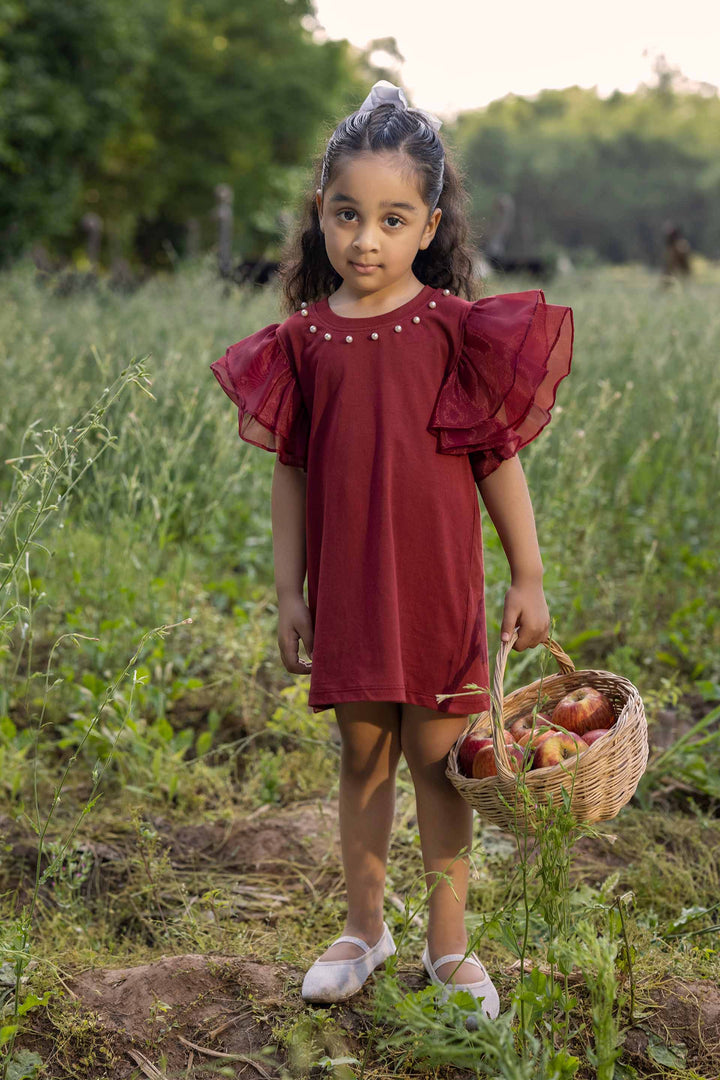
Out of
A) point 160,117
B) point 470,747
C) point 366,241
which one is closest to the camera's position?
point 366,241

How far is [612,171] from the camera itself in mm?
75688

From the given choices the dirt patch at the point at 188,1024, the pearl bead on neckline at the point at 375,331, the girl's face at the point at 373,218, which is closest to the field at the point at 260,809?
the dirt patch at the point at 188,1024

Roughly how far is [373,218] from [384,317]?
0.59ft

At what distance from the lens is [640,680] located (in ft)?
11.0

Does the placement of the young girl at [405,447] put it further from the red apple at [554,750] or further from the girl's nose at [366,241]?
the red apple at [554,750]

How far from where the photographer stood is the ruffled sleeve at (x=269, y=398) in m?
1.99

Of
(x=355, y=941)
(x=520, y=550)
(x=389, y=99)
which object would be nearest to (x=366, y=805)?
(x=355, y=941)

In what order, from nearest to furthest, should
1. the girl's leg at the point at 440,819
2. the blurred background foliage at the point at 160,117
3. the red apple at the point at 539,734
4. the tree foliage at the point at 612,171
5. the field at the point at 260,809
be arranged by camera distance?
1. the field at the point at 260,809
2. the red apple at the point at 539,734
3. the girl's leg at the point at 440,819
4. the blurred background foliage at the point at 160,117
5. the tree foliage at the point at 612,171

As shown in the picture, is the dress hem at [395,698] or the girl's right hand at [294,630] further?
the girl's right hand at [294,630]

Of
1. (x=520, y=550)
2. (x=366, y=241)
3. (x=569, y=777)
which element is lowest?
(x=569, y=777)

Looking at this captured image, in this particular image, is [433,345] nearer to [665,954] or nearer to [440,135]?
[440,135]

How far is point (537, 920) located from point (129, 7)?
2116 cm

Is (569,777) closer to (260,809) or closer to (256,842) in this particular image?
(256,842)

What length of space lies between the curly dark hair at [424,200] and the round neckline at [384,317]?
162 millimetres
